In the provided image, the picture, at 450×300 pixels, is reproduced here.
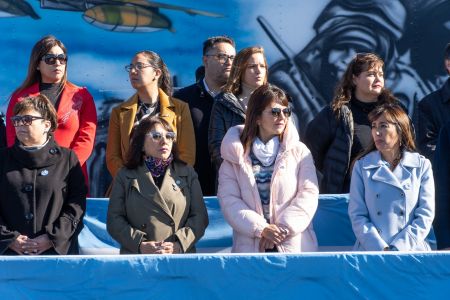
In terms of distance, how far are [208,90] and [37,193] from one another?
193 cm

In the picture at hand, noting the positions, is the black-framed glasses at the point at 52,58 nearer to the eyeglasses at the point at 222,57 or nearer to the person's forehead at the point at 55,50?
the person's forehead at the point at 55,50

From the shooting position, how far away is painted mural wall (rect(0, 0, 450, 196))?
7.77 metres

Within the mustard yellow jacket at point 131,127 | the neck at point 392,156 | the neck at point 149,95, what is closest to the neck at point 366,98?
the neck at point 392,156

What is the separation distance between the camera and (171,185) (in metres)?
5.51

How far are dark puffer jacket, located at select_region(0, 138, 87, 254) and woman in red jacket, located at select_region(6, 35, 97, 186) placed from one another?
838 mm

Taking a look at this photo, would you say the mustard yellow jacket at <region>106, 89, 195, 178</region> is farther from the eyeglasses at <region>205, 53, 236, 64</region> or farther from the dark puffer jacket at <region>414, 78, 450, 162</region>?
the dark puffer jacket at <region>414, 78, 450, 162</region>

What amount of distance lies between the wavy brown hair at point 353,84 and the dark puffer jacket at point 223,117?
0.66 metres

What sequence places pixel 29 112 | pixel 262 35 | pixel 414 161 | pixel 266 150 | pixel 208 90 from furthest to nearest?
pixel 262 35 < pixel 208 90 < pixel 266 150 < pixel 29 112 < pixel 414 161

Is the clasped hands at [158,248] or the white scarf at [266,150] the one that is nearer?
the clasped hands at [158,248]

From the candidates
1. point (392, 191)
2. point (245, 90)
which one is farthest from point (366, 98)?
point (392, 191)

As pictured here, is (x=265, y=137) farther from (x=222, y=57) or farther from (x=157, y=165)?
(x=222, y=57)

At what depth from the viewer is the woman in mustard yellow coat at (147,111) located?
639cm

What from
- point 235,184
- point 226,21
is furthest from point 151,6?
point 235,184

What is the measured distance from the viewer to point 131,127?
254 inches
